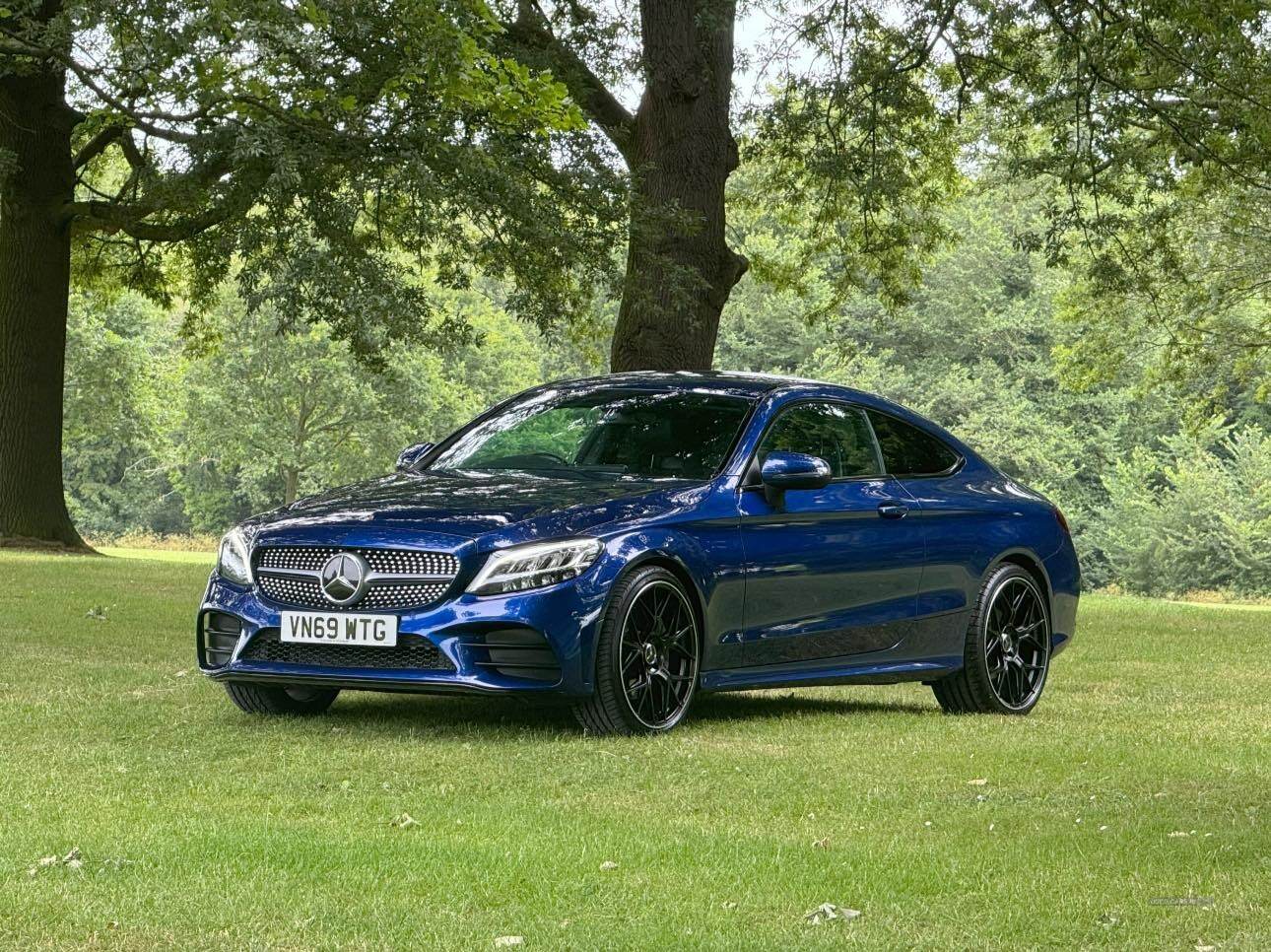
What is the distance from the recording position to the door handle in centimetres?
970

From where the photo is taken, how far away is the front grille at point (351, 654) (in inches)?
315

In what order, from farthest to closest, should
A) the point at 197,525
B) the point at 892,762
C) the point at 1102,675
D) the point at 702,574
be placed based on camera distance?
the point at 197,525
the point at 1102,675
the point at 702,574
the point at 892,762

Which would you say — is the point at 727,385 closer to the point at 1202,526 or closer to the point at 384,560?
the point at 384,560

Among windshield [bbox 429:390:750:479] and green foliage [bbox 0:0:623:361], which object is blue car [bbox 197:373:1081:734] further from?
green foliage [bbox 0:0:623:361]

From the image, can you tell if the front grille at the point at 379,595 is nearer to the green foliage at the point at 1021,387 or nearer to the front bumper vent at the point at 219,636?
the front bumper vent at the point at 219,636

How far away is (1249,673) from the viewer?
42.9ft

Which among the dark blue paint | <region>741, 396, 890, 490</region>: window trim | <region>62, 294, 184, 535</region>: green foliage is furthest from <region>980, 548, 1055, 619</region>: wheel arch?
<region>62, 294, 184, 535</region>: green foliage

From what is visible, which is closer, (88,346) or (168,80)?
(168,80)

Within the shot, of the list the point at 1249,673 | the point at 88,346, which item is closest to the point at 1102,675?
the point at 1249,673

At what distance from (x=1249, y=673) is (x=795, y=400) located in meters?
5.00

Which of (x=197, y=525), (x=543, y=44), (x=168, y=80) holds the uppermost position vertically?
(x=543, y=44)

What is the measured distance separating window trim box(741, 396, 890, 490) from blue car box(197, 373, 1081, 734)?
0.05 feet

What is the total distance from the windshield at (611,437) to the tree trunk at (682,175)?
844 centimetres

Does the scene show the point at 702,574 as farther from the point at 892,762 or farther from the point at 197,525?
the point at 197,525
